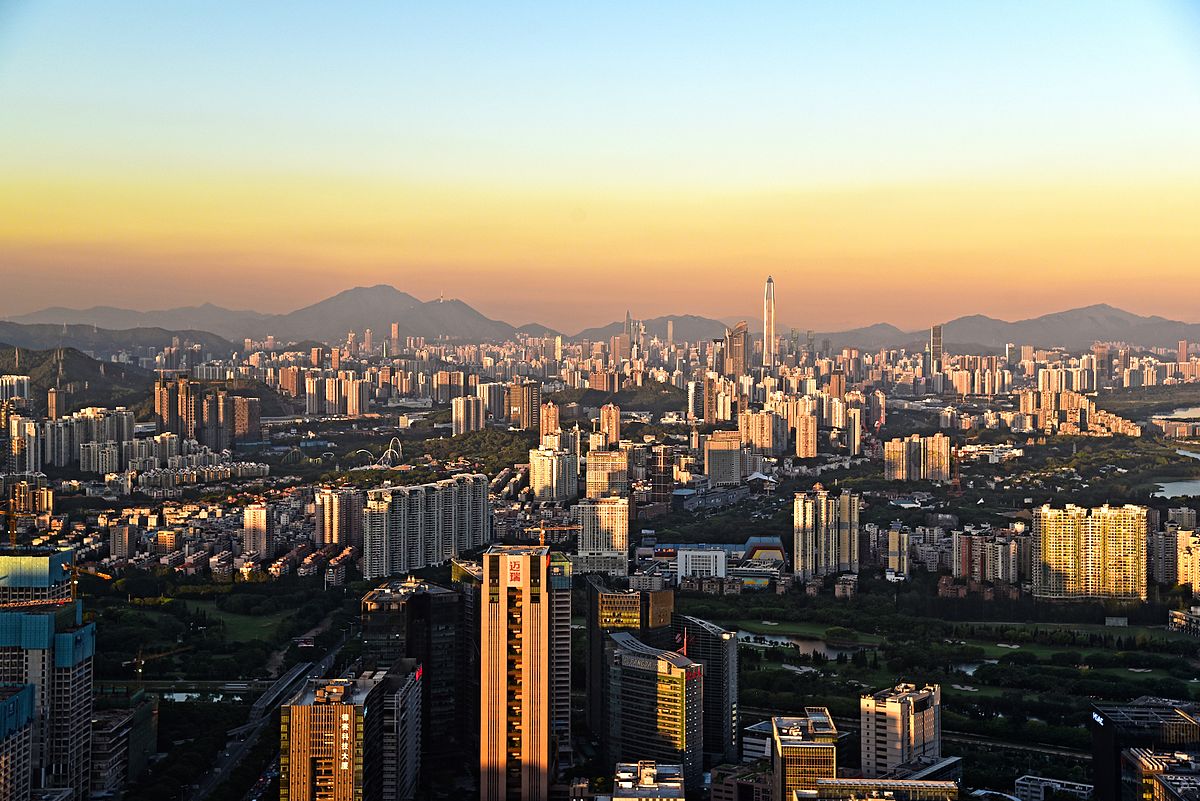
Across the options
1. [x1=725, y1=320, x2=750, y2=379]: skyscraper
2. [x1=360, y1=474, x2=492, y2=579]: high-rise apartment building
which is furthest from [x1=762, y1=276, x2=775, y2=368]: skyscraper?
[x1=360, y1=474, x2=492, y2=579]: high-rise apartment building

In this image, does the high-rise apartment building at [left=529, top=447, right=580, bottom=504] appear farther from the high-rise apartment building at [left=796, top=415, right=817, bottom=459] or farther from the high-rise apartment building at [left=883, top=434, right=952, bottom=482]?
the high-rise apartment building at [left=796, top=415, right=817, bottom=459]

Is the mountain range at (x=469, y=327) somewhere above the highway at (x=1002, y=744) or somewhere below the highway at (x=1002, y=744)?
above

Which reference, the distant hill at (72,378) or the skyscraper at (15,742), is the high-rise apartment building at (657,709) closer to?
the skyscraper at (15,742)

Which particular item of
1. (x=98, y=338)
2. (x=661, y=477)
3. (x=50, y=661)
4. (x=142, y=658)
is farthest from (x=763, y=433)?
(x=50, y=661)

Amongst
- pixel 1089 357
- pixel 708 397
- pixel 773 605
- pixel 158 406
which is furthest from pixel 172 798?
pixel 1089 357

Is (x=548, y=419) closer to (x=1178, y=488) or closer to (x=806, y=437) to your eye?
(x=806, y=437)

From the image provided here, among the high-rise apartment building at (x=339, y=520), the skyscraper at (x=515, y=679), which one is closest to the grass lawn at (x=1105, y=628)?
the skyscraper at (x=515, y=679)
